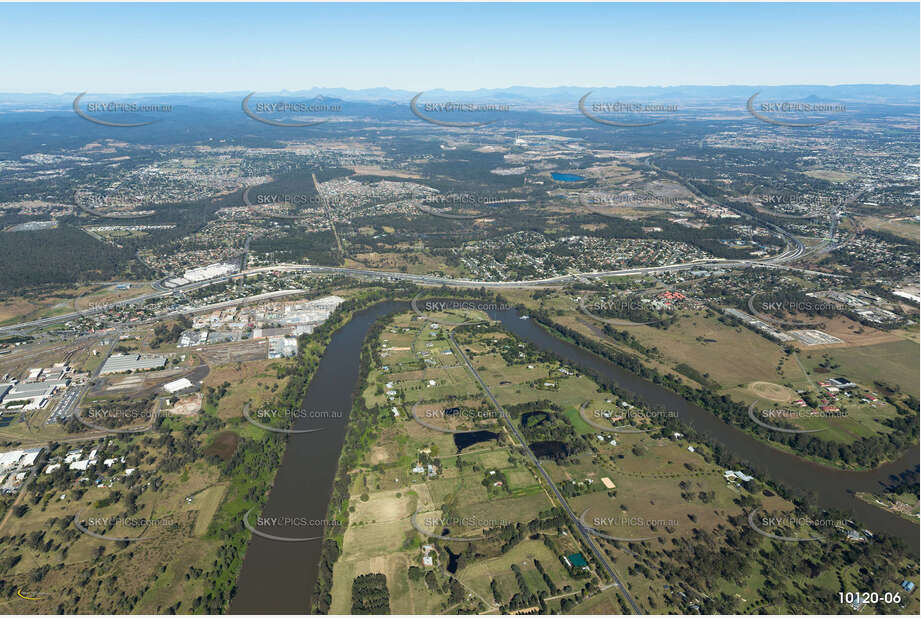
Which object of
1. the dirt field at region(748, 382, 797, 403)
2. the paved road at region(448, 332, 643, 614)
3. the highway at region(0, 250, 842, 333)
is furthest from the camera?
the highway at region(0, 250, 842, 333)

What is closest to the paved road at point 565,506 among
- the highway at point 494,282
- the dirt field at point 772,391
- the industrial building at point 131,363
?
the dirt field at point 772,391

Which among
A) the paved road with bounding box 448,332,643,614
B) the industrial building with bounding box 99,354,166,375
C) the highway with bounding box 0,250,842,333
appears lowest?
the highway with bounding box 0,250,842,333

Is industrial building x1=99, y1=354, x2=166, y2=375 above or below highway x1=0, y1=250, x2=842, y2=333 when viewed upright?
above

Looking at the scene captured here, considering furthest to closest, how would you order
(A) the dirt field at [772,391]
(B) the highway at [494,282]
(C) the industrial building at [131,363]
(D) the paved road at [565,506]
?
(B) the highway at [494,282], (C) the industrial building at [131,363], (A) the dirt field at [772,391], (D) the paved road at [565,506]

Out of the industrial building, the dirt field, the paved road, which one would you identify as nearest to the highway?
the industrial building

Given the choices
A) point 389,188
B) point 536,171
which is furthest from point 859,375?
point 536,171

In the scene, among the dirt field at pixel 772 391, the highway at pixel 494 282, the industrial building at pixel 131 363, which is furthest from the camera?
the highway at pixel 494 282

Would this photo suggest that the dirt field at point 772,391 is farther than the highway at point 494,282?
No

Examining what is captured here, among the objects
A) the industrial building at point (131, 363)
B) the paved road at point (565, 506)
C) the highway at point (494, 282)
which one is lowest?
the highway at point (494, 282)

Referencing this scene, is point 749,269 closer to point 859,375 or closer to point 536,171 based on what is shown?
point 859,375

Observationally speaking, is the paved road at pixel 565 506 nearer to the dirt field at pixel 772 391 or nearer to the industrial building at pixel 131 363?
the dirt field at pixel 772 391

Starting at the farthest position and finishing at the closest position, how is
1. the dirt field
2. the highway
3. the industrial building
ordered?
1. the highway
2. the industrial building
3. the dirt field

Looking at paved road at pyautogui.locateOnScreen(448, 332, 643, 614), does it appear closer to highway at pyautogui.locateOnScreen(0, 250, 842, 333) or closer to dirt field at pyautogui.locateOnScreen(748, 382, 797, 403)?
dirt field at pyautogui.locateOnScreen(748, 382, 797, 403)
